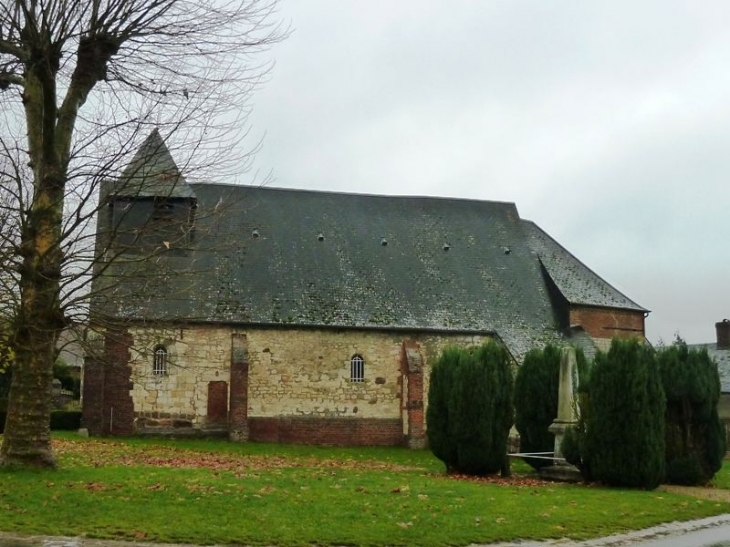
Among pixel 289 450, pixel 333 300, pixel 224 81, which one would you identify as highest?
pixel 224 81

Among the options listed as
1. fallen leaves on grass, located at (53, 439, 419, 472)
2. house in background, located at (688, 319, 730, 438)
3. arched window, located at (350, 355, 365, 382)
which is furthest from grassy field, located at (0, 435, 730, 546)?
house in background, located at (688, 319, 730, 438)

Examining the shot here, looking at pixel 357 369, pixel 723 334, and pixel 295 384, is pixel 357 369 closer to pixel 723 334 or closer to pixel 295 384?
pixel 295 384

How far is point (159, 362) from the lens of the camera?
2828cm

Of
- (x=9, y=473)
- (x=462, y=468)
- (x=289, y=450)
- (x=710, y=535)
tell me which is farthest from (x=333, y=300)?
(x=710, y=535)

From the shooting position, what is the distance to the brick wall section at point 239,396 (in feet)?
90.4

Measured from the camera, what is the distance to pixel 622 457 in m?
16.2

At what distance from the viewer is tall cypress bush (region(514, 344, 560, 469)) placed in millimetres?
19984

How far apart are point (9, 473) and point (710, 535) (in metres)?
10.9

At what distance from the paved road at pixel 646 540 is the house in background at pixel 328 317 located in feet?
54.3

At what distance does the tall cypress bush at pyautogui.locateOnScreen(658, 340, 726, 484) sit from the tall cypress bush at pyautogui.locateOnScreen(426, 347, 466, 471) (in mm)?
4967

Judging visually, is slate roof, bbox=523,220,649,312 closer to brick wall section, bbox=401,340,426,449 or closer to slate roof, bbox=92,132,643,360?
slate roof, bbox=92,132,643,360

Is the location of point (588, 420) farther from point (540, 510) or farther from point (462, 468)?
point (540, 510)

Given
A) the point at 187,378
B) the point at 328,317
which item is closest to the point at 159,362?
the point at 187,378

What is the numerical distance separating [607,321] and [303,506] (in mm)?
24401
